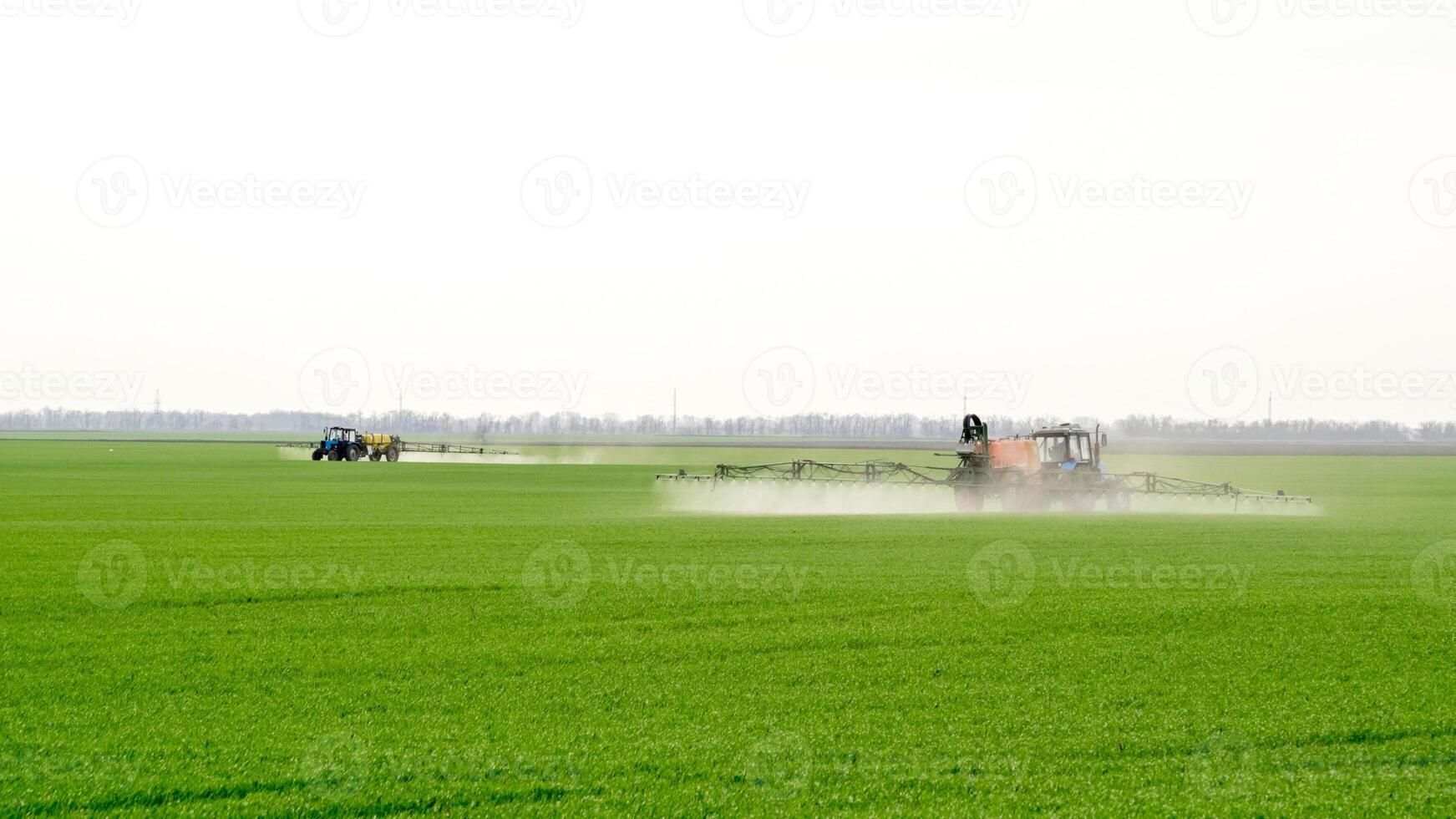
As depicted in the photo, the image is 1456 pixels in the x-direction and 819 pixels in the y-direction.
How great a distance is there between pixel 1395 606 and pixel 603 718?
1098 cm

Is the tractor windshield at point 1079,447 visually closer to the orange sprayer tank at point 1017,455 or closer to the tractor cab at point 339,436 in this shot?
the orange sprayer tank at point 1017,455

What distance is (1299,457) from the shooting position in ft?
291

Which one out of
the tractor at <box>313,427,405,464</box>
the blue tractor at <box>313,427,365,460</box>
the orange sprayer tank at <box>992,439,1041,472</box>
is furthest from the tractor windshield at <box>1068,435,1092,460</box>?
the blue tractor at <box>313,427,365,460</box>

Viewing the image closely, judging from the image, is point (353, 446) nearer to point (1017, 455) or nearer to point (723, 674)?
point (1017, 455)

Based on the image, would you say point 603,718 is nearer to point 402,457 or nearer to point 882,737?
point 882,737

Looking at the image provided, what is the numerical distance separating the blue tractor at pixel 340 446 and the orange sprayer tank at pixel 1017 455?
45179 millimetres

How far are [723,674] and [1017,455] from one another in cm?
2221

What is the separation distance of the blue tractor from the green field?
44.1 metres

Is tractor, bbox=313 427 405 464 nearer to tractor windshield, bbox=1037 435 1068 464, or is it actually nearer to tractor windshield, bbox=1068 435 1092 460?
tractor windshield, bbox=1037 435 1068 464

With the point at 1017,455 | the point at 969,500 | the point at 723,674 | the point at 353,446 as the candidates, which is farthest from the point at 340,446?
the point at 723,674

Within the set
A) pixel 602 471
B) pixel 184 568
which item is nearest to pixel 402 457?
pixel 602 471

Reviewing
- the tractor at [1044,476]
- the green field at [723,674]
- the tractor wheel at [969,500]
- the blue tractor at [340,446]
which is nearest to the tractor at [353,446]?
the blue tractor at [340,446]

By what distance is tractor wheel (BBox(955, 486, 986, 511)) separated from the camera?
30797 mm

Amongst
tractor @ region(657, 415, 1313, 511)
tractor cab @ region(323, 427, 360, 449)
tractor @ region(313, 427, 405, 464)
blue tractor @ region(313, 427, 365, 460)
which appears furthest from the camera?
tractor cab @ region(323, 427, 360, 449)
